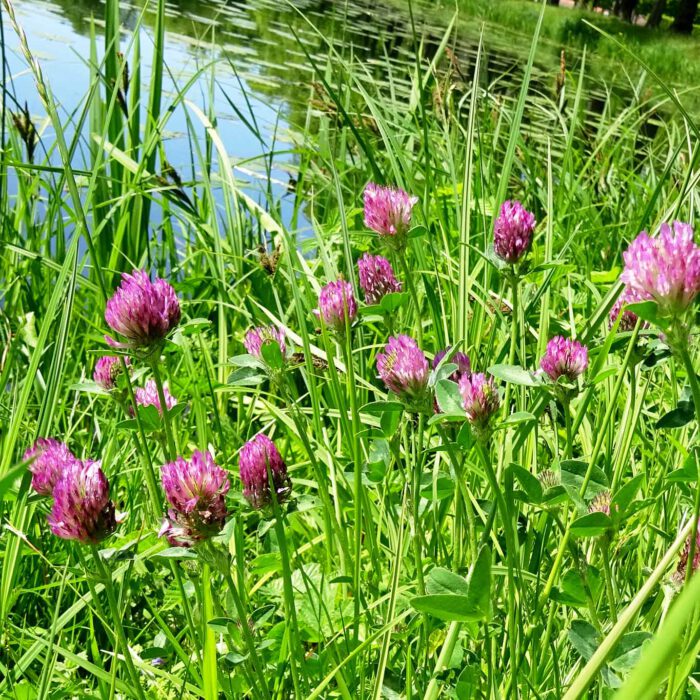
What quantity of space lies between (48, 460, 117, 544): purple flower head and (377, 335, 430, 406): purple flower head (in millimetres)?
235

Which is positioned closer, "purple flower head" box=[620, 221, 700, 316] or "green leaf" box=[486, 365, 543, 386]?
"purple flower head" box=[620, 221, 700, 316]

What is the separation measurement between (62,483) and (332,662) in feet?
0.98

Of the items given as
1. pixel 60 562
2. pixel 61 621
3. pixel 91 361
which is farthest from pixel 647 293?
pixel 91 361

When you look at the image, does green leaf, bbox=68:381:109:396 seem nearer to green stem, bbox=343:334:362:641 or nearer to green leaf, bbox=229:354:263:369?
green leaf, bbox=229:354:263:369

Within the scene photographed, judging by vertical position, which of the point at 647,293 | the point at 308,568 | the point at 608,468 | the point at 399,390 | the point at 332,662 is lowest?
the point at 308,568

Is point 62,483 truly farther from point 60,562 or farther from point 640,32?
point 640,32

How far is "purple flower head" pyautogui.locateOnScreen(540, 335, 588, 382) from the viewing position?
2.32ft

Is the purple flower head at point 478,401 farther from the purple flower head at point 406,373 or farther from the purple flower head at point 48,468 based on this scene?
the purple flower head at point 48,468

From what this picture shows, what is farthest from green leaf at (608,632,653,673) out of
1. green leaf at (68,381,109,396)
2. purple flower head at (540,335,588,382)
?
green leaf at (68,381,109,396)

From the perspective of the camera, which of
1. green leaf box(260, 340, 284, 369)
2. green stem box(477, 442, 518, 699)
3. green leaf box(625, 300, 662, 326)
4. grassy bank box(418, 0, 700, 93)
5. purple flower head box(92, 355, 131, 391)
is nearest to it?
green leaf box(625, 300, 662, 326)

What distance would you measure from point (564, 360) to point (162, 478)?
35 cm

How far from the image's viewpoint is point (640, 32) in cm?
1928

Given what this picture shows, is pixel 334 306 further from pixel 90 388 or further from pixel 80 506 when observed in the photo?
pixel 80 506

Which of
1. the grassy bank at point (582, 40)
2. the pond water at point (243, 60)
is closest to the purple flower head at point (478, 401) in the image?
the pond water at point (243, 60)
